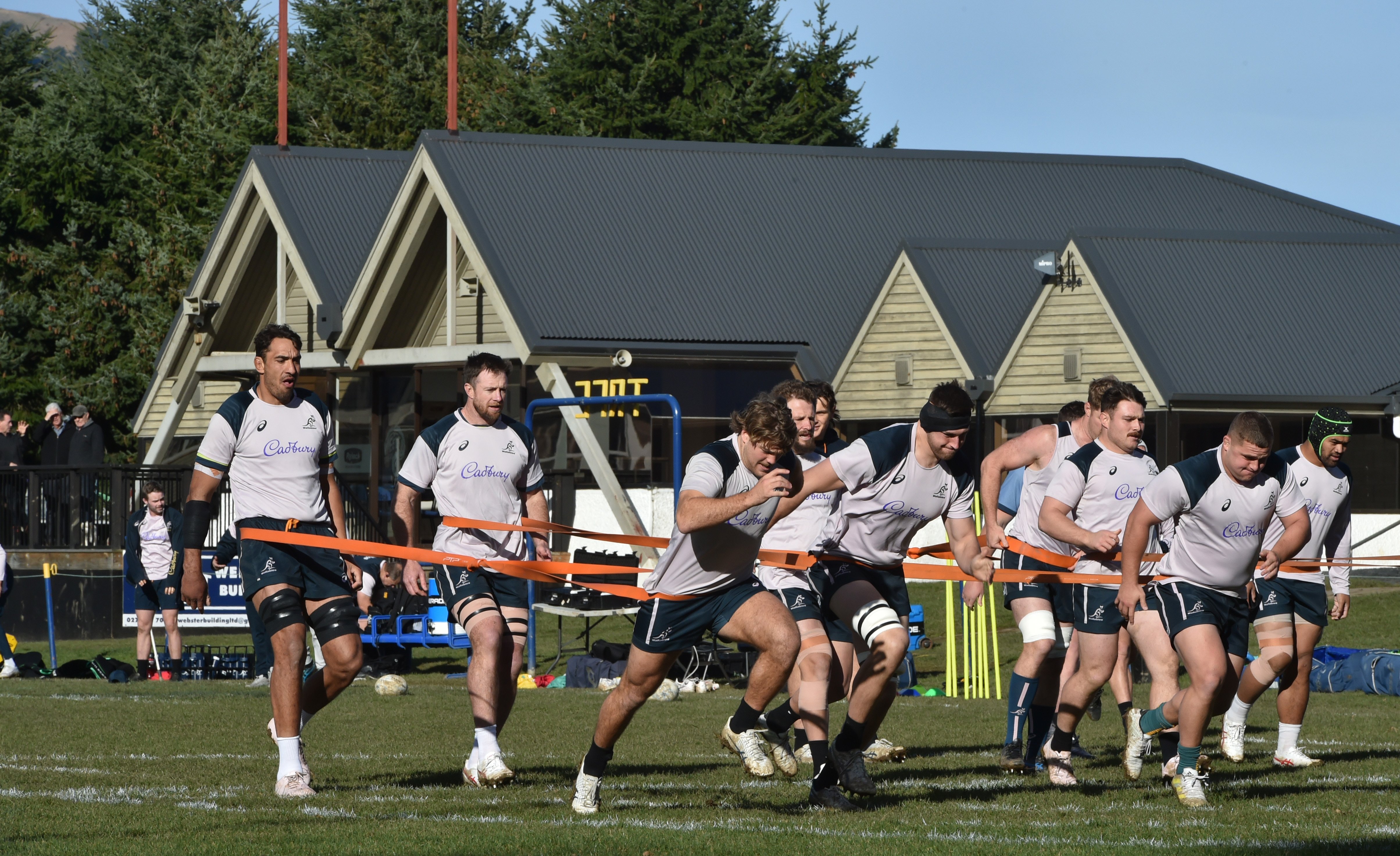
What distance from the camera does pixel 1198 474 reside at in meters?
9.55

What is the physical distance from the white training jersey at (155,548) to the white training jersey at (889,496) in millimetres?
12335

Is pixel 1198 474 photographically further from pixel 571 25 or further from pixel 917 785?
pixel 571 25

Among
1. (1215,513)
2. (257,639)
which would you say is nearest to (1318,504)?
(1215,513)

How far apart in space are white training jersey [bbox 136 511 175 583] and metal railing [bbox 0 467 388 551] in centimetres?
710

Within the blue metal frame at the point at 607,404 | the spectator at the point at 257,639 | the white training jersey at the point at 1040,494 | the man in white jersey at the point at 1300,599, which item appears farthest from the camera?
the blue metal frame at the point at 607,404

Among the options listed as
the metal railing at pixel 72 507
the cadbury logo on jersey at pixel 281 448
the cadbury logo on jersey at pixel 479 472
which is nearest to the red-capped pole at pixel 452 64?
the metal railing at pixel 72 507

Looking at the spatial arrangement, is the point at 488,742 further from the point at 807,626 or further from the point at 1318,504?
the point at 1318,504

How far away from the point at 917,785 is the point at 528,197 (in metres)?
21.9

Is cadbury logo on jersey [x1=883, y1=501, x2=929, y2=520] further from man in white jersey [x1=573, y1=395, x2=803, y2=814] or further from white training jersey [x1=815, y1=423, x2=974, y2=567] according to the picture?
man in white jersey [x1=573, y1=395, x2=803, y2=814]

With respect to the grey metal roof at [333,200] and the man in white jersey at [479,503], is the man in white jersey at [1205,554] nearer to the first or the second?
the man in white jersey at [479,503]

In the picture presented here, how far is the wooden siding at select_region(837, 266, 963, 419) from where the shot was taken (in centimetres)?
3061

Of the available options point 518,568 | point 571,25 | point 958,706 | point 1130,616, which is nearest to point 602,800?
point 518,568

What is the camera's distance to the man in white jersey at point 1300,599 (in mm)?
11086

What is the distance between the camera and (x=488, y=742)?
399 inches
